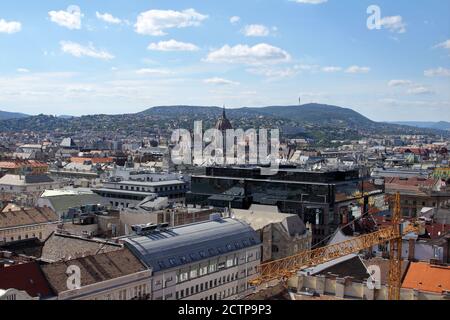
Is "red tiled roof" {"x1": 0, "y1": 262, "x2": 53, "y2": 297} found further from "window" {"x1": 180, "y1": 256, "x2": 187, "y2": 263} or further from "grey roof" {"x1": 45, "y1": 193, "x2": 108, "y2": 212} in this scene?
"grey roof" {"x1": 45, "y1": 193, "x2": 108, "y2": 212}

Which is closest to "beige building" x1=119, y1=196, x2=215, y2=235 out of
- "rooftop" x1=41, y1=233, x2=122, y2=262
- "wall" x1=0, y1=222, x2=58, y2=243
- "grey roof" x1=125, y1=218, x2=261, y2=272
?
"wall" x1=0, y1=222, x2=58, y2=243

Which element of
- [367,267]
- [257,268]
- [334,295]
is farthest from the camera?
[257,268]

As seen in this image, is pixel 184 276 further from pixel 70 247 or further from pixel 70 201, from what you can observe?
pixel 70 201

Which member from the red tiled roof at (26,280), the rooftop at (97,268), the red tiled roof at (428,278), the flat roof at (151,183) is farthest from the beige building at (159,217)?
the flat roof at (151,183)

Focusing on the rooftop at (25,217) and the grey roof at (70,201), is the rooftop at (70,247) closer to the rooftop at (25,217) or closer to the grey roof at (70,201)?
the rooftop at (25,217)

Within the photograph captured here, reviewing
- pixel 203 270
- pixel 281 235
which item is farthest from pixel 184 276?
pixel 281 235
